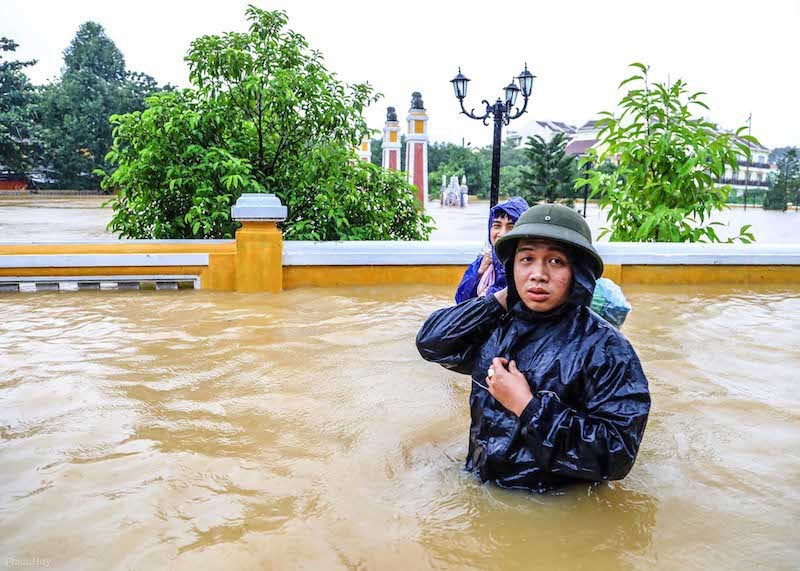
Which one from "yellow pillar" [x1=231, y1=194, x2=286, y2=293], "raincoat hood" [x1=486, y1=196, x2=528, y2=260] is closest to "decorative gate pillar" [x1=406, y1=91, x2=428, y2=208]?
"yellow pillar" [x1=231, y1=194, x2=286, y2=293]

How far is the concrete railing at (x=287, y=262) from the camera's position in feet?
20.0

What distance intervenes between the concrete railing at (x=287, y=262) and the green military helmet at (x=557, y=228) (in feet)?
14.0

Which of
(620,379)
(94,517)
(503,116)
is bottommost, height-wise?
(94,517)

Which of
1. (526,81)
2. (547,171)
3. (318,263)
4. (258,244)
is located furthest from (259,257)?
(547,171)

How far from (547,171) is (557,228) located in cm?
3262

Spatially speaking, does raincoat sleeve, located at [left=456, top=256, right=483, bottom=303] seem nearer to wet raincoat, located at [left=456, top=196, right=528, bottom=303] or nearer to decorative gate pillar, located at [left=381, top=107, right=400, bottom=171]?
wet raincoat, located at [left=456, top=196, right=528, bottom=303]

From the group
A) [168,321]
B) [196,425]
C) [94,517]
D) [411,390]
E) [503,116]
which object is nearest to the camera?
[94,517]

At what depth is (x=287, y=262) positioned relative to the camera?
6.41 metres

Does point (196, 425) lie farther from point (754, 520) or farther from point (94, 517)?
point (754, 520)

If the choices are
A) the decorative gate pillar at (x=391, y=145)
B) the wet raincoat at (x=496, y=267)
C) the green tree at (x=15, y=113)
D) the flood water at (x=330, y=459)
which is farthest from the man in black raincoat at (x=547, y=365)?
the green tree at (x=15, y=113)

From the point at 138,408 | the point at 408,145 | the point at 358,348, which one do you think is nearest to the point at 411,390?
the point at 358,348

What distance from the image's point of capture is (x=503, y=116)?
14094 mm

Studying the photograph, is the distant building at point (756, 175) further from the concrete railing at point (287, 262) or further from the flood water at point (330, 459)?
the flood water at point (330, 459)

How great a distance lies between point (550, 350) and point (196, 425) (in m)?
1.87
